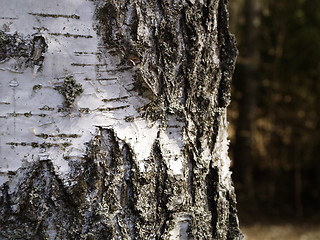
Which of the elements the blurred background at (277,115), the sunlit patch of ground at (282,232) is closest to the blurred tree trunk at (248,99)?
the blurred background at (277,115)

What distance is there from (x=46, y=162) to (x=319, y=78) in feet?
15.9

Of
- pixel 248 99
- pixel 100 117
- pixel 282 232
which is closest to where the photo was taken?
pixel 100 117

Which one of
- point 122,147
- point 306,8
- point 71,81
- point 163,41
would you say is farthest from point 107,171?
point 306,8

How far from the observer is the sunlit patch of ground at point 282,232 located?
5098 millimetres

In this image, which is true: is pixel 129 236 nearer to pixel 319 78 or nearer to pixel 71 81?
pixel 71 81

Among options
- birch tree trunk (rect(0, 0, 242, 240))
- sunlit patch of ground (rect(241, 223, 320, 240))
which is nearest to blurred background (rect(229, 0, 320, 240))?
sunlit patch of ground (rect(241, 223, 320, 240))

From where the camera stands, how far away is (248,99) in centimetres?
569

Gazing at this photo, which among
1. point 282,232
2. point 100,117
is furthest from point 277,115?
point 100,117

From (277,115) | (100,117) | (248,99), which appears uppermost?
(248,99)

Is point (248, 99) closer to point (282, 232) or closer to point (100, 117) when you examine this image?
point (282, 232)

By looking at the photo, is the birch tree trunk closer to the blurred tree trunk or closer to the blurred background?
the blurred background

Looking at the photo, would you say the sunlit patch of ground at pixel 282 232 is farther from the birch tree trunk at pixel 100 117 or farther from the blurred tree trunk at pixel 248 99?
the birch tree trunk at pixel 100 117

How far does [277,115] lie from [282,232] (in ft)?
4.26

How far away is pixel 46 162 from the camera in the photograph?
1.08m
